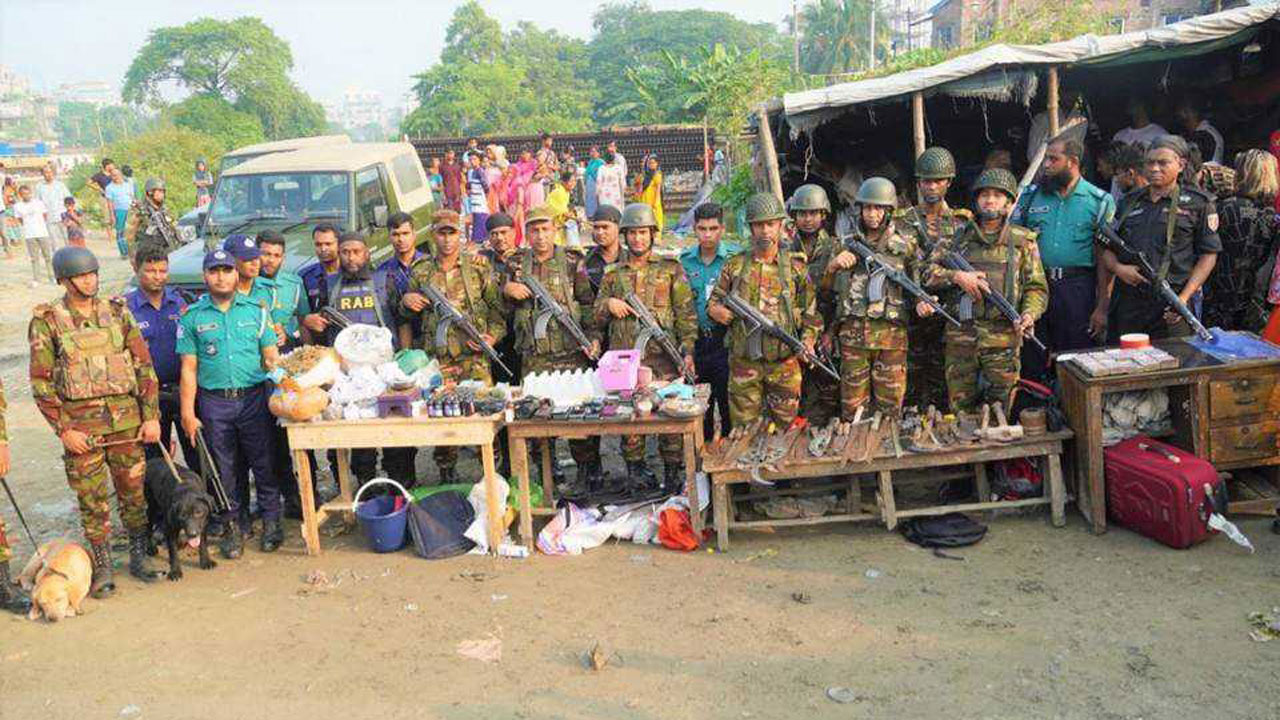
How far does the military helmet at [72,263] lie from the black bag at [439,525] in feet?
7.69

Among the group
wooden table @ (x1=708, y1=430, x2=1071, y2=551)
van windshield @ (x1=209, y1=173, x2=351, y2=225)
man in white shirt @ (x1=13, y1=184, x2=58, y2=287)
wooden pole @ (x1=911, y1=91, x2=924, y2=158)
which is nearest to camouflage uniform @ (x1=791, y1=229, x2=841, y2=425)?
wooden table @ (x1=708, y1=430, x2=1071, y2=551)

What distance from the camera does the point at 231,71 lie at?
66562 millimetres

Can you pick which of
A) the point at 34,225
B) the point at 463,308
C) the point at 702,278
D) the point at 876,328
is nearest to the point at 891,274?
the point at 876,328

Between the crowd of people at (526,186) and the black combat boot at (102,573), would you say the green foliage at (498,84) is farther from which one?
the black combat boot at (102,573)

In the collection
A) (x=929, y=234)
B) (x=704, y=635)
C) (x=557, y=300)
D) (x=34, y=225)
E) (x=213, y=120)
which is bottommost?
(x=704, y=635)

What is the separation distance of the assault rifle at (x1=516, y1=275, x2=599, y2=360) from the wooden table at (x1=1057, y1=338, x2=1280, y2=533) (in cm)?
312

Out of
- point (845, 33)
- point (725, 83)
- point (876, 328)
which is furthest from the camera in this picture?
point (845, 33)

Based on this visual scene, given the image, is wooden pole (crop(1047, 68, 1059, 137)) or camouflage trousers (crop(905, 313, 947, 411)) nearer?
camouflage trousers (crop(905, 313, 947, 411))

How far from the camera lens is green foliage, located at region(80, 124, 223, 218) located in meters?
27.8

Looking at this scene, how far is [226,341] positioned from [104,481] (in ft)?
3.58

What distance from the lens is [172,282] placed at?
9570 millimetres

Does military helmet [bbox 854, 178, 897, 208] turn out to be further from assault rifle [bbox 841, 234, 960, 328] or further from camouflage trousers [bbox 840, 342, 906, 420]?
camouflage trousers [bbox 840, 342, 906, 420]

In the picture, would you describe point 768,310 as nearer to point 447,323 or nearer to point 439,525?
point 447,323

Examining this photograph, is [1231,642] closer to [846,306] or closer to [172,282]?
[846,306]
